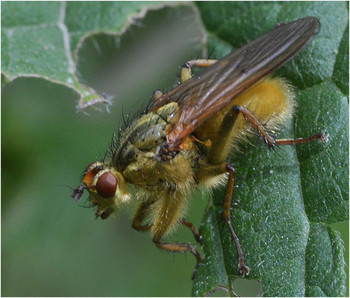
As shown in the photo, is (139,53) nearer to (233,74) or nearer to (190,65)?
(190,65)

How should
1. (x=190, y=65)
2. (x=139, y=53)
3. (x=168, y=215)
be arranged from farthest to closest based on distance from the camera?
(x=139, y=53) < (x=190, y=65) < (x=168, y=215)

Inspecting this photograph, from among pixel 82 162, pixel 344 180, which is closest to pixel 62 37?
pixel 82 162

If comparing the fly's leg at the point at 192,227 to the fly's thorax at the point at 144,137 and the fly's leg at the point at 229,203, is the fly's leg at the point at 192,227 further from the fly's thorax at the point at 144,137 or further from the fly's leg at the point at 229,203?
the fly's thorax at the point at 144,137

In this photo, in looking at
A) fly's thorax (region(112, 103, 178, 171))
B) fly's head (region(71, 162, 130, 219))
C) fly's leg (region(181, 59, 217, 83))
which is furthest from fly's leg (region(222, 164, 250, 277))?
fly's leg (region(181, 59, 217, 83))

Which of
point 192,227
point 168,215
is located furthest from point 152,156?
point 192,227

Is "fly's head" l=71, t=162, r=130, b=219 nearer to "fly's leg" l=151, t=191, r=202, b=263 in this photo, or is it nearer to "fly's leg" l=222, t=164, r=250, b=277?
"fly's leg" l=151, t=191, r=202, b=263

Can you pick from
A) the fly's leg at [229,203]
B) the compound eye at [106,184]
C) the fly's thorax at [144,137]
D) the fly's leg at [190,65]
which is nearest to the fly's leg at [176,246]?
the fly's leg at [229,203]
